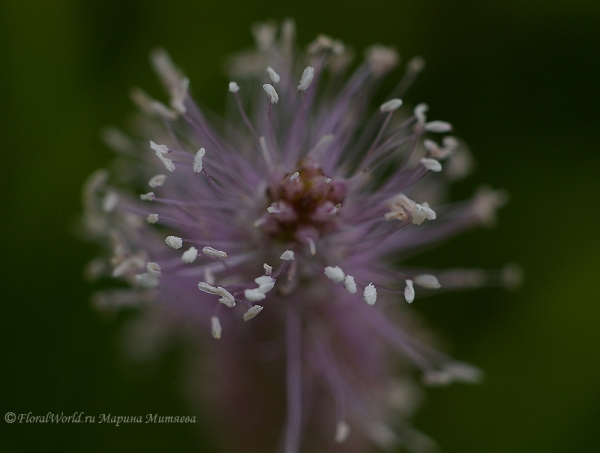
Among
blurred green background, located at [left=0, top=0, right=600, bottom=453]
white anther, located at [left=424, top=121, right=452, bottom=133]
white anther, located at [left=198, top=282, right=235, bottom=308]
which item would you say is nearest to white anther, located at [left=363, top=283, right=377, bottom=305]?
white anther, located at [left=198, top=282, right=235, bottom=308]

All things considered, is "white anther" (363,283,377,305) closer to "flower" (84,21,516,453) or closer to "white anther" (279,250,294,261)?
"flower" (84,21,516,453)

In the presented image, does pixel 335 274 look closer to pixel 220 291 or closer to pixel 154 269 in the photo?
pixel 220 291

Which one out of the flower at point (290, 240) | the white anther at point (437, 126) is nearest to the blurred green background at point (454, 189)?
the flower at point (290, 240)

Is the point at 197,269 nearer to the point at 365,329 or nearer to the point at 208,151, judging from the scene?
the point at 208,151

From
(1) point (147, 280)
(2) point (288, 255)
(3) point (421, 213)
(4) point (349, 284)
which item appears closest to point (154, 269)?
(1) point (147, 280)

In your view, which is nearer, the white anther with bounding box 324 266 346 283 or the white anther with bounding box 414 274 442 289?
the white anther with bounding box 324 266 346 283

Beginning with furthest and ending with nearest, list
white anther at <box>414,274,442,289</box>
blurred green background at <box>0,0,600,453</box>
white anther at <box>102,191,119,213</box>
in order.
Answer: blurred green background at <box>0,0,600,453</box> < white anther at <box>102,191,119,213</box> < white anther at <box>414,274,442,289</box>

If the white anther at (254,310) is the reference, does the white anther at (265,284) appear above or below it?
above

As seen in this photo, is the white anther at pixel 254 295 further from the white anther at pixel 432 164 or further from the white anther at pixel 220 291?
the white anther at pixel 432 164
